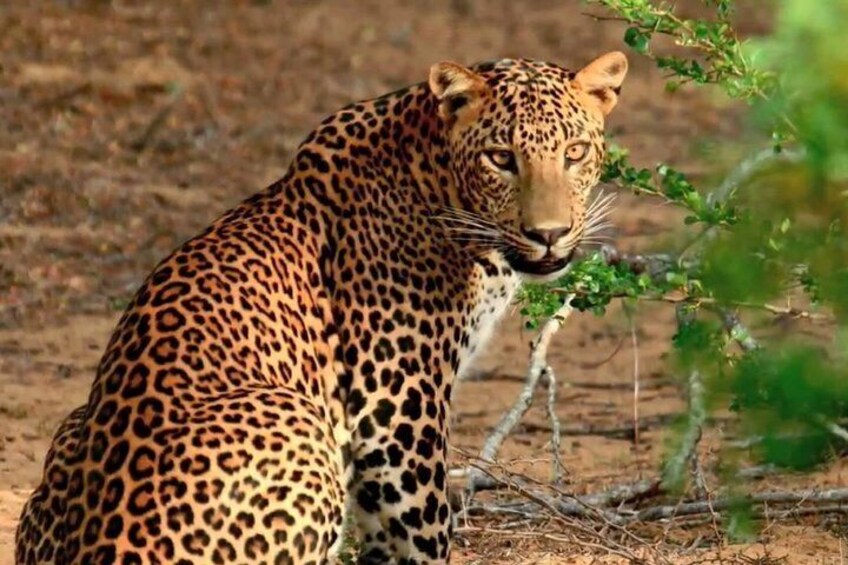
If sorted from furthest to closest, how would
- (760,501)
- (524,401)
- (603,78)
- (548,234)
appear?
(524,401) → (760,501) → (603,78) → (548,234)

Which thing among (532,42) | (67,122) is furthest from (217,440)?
(532,42)

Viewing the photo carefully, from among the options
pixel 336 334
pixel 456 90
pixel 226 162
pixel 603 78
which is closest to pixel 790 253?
pixel 336 334

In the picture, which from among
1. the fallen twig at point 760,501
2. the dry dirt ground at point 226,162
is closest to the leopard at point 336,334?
the dry dirt ground at point 226,162

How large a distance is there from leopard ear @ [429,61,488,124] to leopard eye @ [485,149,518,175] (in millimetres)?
165

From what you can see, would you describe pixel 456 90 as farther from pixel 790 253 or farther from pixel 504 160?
pixel 790 253

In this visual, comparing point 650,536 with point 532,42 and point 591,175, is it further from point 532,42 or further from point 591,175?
point 532,42

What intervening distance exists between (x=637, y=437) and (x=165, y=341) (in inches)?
159

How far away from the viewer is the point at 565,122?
582 cm

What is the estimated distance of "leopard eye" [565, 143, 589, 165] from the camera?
5.80 m

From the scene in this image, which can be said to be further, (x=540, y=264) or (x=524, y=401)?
(x=524, y=401)

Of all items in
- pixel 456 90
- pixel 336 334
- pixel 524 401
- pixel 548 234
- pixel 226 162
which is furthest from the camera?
pixel 226 162

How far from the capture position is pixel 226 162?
45.3ft

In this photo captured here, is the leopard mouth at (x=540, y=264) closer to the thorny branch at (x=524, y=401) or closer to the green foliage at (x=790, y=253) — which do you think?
the thorny branch at (x=524, y=401)

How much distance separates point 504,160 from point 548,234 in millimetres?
373
